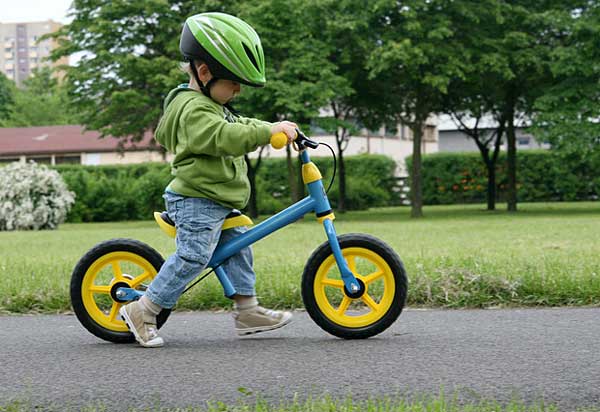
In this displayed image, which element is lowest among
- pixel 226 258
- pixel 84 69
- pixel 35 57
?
pixel 226 258

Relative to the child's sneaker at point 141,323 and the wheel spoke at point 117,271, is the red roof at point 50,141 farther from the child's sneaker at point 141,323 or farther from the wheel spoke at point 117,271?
the child's sneaker at point 141,323

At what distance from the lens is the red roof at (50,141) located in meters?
59.3

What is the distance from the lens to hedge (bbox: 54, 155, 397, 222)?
3228 cm

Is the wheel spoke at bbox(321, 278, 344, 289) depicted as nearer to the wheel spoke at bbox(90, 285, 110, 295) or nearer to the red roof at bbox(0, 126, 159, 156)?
the wheel spoke at bbox(90, 285, 110, 295)

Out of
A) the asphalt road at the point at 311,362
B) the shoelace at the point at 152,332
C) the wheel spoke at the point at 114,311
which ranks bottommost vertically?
the asphalt road at the point at 311,362

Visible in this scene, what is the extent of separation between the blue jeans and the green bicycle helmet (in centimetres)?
63

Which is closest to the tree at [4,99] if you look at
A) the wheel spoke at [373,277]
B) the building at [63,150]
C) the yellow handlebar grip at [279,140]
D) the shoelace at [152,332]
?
the building at [63,150]

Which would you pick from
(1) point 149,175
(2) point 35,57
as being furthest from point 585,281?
(2) point 35,57

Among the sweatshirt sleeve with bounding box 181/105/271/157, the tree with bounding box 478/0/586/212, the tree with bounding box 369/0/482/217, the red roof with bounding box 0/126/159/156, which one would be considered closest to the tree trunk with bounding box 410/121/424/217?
the tree with bounding box 369/0/482/217

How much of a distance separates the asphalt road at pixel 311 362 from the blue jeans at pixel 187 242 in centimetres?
29

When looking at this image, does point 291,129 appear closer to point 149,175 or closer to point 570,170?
point 149,175

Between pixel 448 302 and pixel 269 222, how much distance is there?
1.70m

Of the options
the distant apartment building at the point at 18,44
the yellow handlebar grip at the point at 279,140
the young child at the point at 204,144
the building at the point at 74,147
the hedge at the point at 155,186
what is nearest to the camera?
the yellow handlebar grip at the point at 279,140

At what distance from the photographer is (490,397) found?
311 cm
